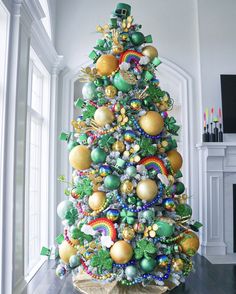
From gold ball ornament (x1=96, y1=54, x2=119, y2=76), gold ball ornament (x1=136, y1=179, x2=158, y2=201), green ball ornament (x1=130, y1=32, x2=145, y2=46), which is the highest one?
green ball ornament (x1=130, y1=32, x2=145, y2=46)

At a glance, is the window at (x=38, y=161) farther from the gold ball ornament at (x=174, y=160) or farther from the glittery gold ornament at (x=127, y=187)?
the gold ball ornament at (x=174, y=160)

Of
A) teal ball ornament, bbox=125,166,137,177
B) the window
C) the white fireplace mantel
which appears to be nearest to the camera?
teal ball ornament, bbox=125,166,137,177

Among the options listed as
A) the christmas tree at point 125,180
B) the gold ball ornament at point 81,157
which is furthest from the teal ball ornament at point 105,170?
the gold ball ornament at point 81,157

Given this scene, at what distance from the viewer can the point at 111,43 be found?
266 cm

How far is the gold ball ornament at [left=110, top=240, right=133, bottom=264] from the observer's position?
2266mm

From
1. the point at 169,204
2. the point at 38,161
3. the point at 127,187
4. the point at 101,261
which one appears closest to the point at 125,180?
the point at 127,187

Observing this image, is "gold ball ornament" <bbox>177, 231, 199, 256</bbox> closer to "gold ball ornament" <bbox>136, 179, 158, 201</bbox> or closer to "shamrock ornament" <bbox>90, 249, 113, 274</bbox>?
"gold ball ornament" <bbox>136, 179, 158, 201</bbox>

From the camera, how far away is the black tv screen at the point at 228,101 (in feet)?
13.8

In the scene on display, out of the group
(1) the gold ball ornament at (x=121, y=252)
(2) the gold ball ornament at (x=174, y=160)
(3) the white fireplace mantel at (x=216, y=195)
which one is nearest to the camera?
(1) the gold ball ornament at (x=121, y=252)

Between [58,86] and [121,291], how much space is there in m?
2.86

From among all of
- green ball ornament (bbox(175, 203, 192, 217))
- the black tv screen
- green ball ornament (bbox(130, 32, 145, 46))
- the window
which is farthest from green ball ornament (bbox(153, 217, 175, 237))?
the black tv screen

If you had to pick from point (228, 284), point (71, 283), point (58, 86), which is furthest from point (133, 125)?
point (58, 86)

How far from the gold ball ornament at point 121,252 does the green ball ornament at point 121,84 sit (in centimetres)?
117

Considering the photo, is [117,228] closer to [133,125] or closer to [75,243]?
[75,243]
